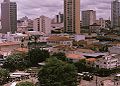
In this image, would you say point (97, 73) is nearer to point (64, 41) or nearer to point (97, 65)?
point (97, 65)

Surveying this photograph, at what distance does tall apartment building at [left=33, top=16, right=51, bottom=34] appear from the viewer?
135 ft

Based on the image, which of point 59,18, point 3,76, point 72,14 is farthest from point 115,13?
point 3,76

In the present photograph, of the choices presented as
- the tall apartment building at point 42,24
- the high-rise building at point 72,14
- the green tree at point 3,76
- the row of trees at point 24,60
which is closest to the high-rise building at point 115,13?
the tall apartment building at point 42,24

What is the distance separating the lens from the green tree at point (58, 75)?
12695mm

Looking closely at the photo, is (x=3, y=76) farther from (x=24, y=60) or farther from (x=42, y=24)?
(x=42, y=24)

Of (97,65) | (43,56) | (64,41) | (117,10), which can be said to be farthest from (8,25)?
(97,65)

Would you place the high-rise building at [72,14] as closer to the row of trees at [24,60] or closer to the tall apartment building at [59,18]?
the row of trees at [24,60]

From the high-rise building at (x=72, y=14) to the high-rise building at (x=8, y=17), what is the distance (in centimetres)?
1173

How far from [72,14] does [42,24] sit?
6694 mm

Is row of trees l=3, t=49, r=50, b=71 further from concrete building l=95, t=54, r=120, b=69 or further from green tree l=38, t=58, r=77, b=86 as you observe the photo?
green tree l=38, t=58, r=77, b=86

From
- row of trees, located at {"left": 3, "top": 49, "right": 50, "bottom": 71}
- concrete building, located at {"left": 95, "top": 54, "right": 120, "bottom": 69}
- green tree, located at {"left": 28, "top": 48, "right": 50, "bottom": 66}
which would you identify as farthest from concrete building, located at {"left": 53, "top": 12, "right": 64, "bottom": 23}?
concrete building, located at {"left": 95, "top": 54, "right": 120, "bottom": 69}

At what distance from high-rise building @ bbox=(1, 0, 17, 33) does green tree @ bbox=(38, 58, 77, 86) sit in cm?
3368

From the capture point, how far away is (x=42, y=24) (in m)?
42.5

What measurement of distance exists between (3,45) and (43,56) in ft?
25.1
